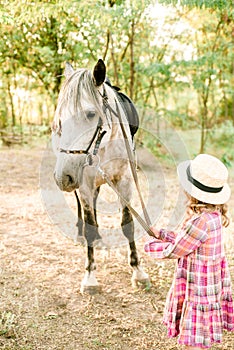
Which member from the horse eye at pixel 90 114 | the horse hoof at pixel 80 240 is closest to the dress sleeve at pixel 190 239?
the horse eye at pixel 90 114

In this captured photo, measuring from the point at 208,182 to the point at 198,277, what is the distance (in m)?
0.51

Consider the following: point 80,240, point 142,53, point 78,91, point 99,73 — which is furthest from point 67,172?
point 142,53

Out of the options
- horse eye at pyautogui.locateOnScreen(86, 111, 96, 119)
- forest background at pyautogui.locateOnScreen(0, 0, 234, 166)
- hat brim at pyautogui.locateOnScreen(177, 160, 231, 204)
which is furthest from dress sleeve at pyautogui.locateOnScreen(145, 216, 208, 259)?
forest background at pyautogui.locateOnScreen(0, 0, 234, 166)

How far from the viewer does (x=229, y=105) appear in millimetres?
16266

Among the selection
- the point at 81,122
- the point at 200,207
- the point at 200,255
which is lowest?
the point at 200,255

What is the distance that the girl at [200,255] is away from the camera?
195 centimetres

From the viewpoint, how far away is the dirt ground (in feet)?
8.50

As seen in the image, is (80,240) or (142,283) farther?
(80,240)

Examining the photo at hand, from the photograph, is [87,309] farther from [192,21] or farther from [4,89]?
[4,89]

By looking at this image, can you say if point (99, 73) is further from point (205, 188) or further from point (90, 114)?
point (205, 188)

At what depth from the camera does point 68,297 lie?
320cm

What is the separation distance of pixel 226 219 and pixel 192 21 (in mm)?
8868

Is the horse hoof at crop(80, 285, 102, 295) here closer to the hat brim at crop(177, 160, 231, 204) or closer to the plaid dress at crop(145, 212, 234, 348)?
the plaid dress at crop(145, 212, 234, 348)

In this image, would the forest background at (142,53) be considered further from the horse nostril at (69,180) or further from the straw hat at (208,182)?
the straw hat at (208,182)
